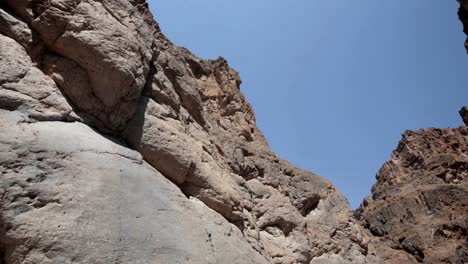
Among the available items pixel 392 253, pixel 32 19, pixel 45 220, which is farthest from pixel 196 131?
pixel 392 253

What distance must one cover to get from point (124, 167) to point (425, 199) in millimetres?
35452

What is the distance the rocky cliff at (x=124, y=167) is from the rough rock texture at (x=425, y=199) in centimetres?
2005

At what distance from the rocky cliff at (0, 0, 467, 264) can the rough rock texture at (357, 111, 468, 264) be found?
20048 millimetres

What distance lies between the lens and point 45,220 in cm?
642

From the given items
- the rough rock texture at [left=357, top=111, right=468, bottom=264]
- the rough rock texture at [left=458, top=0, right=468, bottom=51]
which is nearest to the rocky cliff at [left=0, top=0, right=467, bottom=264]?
the rough rock texture at [left=357, top=111, right=468, bottom=264]

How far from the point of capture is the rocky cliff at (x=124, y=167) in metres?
6.68

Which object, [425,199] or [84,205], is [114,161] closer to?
[84,205]

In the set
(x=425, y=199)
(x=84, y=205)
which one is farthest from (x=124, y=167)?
(x=425, y=199)

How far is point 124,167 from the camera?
26.9ft

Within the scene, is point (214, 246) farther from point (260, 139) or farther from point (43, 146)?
point (260, 139)

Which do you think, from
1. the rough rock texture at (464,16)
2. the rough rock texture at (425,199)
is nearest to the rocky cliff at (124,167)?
the rough rock texture at (425,199)

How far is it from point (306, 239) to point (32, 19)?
9716 mm

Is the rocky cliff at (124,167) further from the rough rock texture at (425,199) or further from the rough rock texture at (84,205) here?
the rough rock texture at (425,199)

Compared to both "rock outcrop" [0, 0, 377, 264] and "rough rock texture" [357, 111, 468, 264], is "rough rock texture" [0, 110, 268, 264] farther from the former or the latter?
"rough rock texture" [357, 111, 468, 264]
